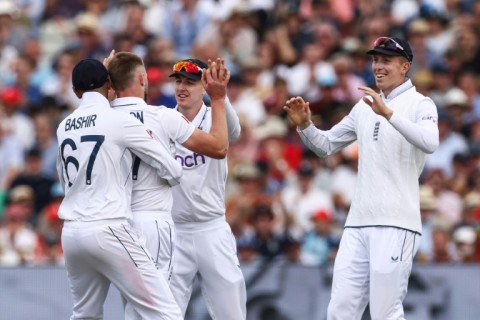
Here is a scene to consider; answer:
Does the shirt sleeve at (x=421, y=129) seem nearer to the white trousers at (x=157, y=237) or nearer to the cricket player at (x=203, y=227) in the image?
the cricket player at (x=203, y=227)

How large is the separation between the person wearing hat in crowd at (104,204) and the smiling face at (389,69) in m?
1.90

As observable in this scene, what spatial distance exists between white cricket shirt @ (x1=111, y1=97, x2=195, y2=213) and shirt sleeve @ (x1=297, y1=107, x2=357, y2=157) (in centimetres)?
123

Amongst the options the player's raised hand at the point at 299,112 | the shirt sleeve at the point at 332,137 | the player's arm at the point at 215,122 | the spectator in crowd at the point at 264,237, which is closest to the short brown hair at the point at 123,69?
the player's arm at the point at 215,122

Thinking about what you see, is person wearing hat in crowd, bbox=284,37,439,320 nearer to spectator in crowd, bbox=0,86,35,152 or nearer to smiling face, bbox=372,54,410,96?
smiling face, bbox=372,54,410,96

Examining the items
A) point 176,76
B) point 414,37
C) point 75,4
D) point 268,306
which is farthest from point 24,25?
point 176,76

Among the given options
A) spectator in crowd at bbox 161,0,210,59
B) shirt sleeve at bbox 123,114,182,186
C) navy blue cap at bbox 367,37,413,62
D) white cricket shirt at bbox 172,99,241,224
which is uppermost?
spectator in crowd at bbox 161,0,210,59

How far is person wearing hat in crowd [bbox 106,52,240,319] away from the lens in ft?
32.7

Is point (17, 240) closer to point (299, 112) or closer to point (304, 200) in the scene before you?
point (304, 200)

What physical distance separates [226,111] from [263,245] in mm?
3913

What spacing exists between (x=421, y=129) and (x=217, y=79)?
159 cm

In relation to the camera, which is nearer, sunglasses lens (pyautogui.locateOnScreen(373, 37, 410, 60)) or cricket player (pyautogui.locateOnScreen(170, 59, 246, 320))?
sunglasses lens (pyautogui.locateOnScreen(373, 37, 410, 60))

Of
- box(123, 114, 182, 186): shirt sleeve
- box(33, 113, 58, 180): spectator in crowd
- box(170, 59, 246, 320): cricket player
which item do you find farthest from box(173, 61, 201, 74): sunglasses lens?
box(33, 113, 58, 180): spectator in crowd

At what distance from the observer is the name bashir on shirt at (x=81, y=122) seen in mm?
9656

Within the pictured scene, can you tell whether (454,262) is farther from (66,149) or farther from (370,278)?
(66,149)
